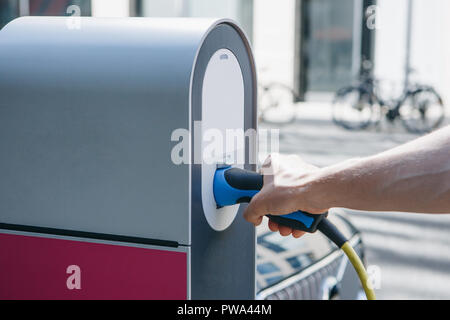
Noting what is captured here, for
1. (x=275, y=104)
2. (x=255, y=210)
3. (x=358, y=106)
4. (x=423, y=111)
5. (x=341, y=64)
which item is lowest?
(x=255, y=210)

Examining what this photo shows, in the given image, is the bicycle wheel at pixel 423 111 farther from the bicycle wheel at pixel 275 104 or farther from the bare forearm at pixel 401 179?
the bare forearm at pixel 401 179

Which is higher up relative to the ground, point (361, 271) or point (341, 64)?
point (341, 64)

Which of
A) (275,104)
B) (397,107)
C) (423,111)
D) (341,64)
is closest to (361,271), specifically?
(423,111)

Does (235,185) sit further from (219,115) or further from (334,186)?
(334,186)

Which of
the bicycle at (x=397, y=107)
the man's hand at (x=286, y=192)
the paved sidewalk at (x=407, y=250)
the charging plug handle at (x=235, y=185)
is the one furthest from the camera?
the bicycle at (x=397, y=107)

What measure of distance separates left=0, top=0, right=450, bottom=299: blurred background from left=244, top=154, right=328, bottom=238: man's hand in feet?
13.5

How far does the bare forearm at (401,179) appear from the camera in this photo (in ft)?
3.25

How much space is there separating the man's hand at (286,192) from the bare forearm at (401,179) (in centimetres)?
4

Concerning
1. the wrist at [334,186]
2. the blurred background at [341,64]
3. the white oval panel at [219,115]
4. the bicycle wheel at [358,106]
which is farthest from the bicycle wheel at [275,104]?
the wrist at [334,186]

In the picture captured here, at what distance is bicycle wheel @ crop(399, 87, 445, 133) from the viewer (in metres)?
10.1

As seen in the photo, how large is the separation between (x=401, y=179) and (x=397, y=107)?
31.5 feet

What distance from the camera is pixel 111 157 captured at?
1.19 m
